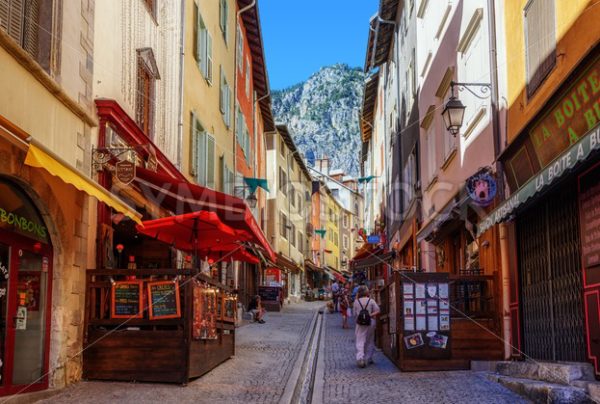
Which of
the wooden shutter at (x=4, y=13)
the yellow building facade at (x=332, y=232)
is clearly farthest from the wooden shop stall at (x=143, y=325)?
the yellow building facade at (x=332, y=232)

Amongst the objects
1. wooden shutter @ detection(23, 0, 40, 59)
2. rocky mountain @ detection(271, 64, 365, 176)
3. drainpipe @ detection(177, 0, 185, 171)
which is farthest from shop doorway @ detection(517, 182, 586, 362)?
Answer: rocky mountain @ detection(271, 64, 365, 176)

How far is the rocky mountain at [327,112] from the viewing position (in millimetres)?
165500

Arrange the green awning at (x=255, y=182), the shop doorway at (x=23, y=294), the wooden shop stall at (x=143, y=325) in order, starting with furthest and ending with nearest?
1. the green awning at (x=255, y=182)
2. the wooden shop stall at (x=143, y=325)
3. the shop doorway at (x=23, y=294)

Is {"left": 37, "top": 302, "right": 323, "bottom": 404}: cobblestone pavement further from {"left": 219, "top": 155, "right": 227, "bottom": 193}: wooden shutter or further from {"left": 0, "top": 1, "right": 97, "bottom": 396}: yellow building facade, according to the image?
{"left": 219, "top": 155, "right": 227, "bottom": 193}: wooden shutter

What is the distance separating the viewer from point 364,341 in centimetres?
1309

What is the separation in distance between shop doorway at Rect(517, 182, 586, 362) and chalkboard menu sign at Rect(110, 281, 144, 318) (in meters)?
5.65

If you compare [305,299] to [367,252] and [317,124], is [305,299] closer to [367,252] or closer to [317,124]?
[367,252]

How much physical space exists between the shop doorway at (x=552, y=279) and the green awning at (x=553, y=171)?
0.51 meters

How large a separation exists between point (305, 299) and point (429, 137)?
37.9m

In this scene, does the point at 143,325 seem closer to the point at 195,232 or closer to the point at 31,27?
the point at 195,232

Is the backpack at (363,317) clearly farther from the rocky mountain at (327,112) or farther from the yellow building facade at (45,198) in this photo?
the rocky mountain at (327,112)

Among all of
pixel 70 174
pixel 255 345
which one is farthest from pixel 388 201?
pixel 70 174

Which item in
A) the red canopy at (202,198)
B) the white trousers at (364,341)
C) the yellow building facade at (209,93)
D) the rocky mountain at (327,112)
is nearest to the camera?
the red canopy at (202,198)

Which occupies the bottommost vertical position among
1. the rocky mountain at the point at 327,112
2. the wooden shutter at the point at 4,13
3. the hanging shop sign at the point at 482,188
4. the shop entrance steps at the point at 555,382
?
the shop entrance steps at the point at 555,382
